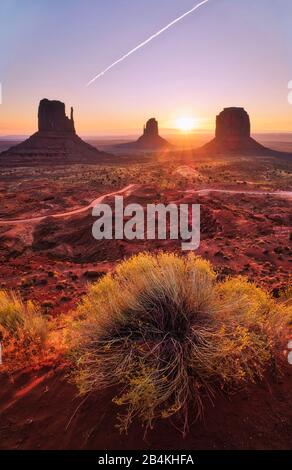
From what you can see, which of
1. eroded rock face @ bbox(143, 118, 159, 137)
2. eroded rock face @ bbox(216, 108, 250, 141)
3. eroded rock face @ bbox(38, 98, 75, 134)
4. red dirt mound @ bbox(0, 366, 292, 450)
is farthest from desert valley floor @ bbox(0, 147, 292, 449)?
eroded rock face @ bbox(143, 118, 159, 137)

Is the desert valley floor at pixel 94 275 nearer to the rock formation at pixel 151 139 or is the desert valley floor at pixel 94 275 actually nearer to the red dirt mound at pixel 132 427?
the red dirt mound at pixel 132 427

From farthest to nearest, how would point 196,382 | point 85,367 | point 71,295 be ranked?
point 71,295, point 85,367, point 196,382

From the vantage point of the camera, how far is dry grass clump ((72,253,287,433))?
4.15 metres

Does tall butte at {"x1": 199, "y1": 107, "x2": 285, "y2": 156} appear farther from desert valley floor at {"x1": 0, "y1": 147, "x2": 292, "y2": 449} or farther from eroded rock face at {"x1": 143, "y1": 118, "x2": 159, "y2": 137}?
desert valley floor at {"x1": 0, "y1": 147, "x2": 292, "y2": 449}

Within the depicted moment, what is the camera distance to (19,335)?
616 centimetres

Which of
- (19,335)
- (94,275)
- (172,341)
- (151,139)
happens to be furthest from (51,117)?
(172,341)

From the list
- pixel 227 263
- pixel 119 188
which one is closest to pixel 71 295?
pixel 227 263

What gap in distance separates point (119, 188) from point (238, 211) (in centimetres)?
1724

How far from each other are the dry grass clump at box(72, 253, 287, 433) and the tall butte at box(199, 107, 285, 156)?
328 ft

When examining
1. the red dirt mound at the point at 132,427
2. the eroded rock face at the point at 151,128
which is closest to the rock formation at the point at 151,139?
the eroded rock face at the point at 151,128

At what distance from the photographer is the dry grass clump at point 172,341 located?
415 cm

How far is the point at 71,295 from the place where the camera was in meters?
11.4

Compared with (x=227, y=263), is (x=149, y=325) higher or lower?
higher

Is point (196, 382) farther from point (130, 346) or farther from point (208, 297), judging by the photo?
point (208, 297)
